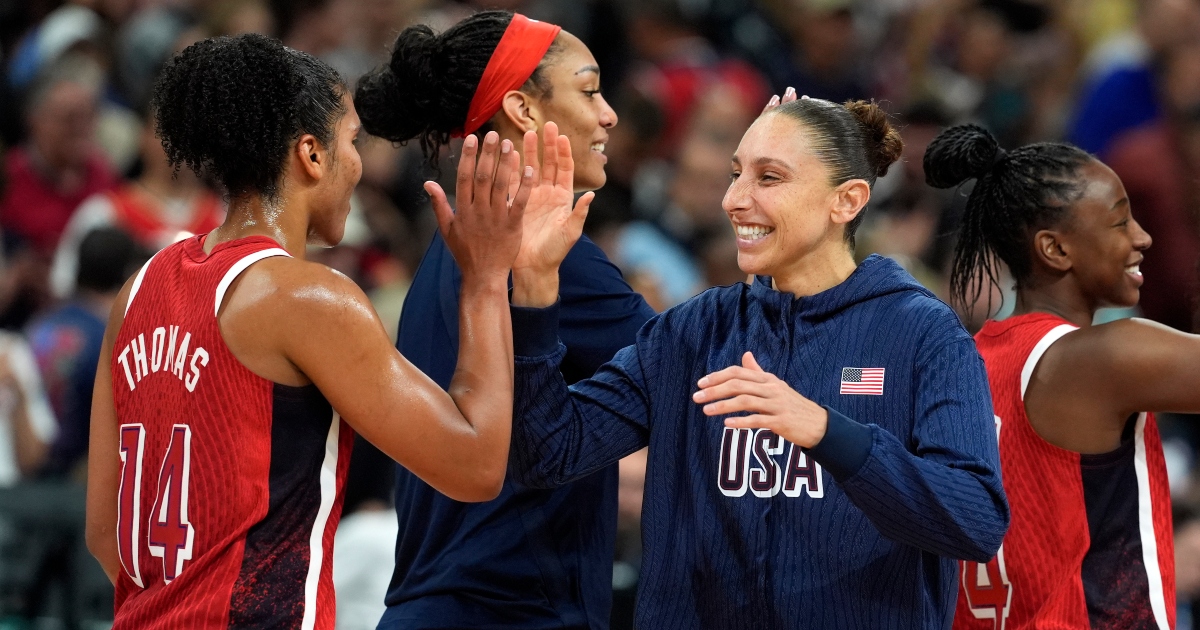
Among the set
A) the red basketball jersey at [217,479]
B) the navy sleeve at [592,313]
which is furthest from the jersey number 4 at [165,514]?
the navy sleeve at [592,313]

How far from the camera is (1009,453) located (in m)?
3.24

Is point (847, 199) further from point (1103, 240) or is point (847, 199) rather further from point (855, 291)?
point (1103, 240)

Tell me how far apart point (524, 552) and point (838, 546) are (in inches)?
32.0

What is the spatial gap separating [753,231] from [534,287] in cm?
46

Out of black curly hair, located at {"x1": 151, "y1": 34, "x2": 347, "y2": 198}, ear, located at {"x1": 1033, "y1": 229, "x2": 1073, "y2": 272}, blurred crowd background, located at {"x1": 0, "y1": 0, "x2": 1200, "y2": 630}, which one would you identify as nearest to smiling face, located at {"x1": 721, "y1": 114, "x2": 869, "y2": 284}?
ear, located at {"x1": 1033, "y1": 229, "x2": 1073, "y2": 272}

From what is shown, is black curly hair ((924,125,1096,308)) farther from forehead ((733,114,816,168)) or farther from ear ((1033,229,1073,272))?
forehead ((733,114,816,168))

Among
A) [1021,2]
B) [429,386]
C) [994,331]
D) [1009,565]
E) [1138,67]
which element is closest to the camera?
[429,386]

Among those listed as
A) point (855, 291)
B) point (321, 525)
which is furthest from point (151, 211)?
point (855, 291)

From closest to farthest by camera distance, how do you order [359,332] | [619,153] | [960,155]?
[359,332], [960,155], [619,153]

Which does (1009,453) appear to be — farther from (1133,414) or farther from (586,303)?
(586,303)

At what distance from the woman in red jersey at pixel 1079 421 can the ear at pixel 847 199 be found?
0.50 metres

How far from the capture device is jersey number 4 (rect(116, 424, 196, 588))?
262 centimetres

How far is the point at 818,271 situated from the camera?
297 cm

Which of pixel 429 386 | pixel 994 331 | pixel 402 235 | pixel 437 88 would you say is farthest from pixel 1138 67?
pixel 429 386
